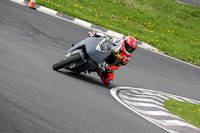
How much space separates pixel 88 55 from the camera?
292 inches

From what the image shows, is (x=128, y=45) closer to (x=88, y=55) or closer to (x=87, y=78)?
(x=88, y=55)

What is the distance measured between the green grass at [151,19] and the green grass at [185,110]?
8552 millimetres

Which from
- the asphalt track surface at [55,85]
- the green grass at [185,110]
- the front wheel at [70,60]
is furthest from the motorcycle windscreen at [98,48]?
the green grass at [185,110]

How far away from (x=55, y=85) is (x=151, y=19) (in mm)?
17488

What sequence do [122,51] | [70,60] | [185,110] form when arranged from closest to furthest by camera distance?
[70,60], [122,51], [185,110]

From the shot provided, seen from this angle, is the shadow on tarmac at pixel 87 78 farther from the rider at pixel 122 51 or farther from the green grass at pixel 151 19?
the green grass at pixel 151 19

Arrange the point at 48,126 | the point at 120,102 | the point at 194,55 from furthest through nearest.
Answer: the point at 194,55 < the point at 120,102 < the point at 48,126

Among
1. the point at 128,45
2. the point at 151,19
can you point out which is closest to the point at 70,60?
the point at 128,45

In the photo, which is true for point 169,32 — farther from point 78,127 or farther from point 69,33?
point 78,127

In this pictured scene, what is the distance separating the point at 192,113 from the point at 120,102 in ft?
5.86

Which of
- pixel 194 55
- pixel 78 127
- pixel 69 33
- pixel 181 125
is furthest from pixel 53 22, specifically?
pixel 78 127

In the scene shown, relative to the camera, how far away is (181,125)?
6422 millimetres

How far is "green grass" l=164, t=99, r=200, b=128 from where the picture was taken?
7187 mm

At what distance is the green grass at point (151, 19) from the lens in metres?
17.5
